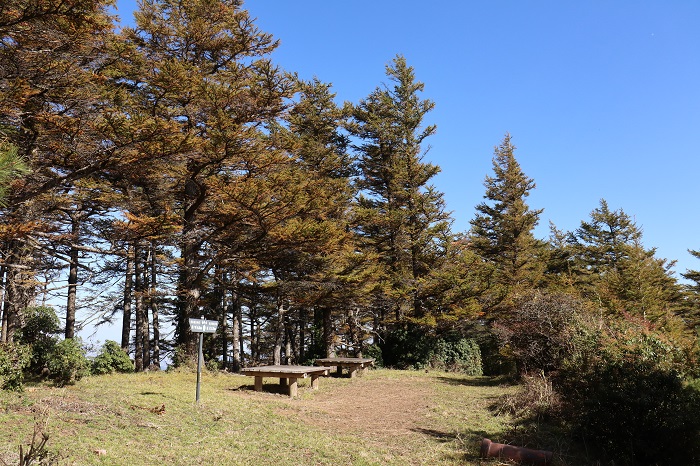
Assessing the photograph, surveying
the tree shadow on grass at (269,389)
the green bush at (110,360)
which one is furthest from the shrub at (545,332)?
the green bush at (110,360)

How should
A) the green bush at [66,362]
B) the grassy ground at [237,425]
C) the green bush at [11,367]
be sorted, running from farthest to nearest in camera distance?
the green bush at [66,362], the green bush at [11,367], the grassy ground at [237,425]

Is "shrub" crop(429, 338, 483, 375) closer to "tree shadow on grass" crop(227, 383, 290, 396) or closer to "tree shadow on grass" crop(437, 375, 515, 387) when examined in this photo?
"tree shadow on grass" crop(437, 375, 515, 387)

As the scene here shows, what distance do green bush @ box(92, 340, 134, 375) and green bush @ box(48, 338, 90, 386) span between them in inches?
101

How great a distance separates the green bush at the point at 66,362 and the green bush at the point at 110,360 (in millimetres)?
2565

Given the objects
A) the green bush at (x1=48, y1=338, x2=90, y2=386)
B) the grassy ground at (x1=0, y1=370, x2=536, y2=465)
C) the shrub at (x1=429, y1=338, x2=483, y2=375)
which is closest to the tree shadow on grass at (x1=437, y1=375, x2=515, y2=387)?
the grassy ground at (x1=0, y1=370, x2=536, y2=465)

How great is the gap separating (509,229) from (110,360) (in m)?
25.4

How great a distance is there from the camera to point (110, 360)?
49.3 ft

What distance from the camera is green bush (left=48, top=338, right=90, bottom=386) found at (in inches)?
458

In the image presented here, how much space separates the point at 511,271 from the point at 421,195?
9.94m

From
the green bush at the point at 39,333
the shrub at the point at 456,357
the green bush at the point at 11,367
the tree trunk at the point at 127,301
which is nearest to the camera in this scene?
the green bush at the point at 11,367

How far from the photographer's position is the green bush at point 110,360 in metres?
14.8

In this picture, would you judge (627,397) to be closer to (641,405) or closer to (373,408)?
(641,405)

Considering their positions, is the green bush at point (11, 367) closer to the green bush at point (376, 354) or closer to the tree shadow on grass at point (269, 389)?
the tree shadow on grass at point (269, 389)

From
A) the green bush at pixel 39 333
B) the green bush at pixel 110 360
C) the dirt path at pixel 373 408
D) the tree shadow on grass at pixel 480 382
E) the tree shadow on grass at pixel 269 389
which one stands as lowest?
the tree shadow on grass at pixel 480 382
